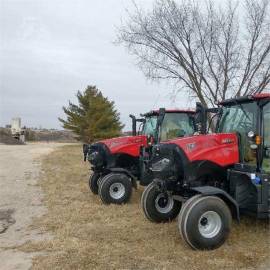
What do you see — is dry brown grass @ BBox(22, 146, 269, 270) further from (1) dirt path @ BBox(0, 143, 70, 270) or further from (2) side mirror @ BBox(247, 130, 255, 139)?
(2) side mirror @ BBox(247, 130, 255, 139)

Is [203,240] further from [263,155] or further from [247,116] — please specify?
[247,116]

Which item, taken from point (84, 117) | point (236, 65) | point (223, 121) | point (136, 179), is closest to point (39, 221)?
point (136, 179)

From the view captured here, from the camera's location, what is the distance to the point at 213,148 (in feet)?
24.6

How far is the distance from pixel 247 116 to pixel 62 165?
14684 mm

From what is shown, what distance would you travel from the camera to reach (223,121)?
8219 mm

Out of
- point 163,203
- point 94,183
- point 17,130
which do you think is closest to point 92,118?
point 17,130

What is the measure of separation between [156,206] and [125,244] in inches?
60.4

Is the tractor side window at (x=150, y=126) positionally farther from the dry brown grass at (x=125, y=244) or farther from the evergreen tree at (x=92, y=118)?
the evergreen tree at (x=92, y=118)

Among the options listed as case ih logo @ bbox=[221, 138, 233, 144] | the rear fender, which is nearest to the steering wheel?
case ih logo @ bbox=[221, 138, 233, 144]

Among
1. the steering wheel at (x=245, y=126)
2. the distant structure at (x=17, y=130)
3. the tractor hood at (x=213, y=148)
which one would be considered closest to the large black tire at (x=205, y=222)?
the tractor hood at (x=213, y=148)

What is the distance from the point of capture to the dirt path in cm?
682

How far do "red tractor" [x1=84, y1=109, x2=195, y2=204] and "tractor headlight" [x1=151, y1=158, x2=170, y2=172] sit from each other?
3.11 metres

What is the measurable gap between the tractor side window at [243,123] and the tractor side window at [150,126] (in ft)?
12.1

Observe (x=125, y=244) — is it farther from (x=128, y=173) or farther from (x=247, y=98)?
(x=128, y=173)
